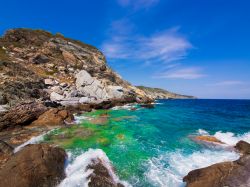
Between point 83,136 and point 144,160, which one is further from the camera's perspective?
point 83,136

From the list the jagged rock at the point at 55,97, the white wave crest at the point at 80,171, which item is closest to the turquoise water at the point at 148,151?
the white wave crest at the point at 80,171

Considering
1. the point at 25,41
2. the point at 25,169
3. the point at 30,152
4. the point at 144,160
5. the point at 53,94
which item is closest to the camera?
the point at 25,169

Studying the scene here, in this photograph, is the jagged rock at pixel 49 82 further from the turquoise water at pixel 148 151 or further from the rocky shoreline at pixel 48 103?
the turquoise water at pixel 148 151

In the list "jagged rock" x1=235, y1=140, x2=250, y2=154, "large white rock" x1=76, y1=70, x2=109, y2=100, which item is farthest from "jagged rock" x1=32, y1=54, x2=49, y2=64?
"jagged rock" x1=235, y1=140, x2=250, y2=154

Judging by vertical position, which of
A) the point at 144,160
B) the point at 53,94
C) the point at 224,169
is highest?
the point at 53,94

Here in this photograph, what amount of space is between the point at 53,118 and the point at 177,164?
66.0 ft

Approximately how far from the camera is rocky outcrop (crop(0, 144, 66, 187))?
33.3ft

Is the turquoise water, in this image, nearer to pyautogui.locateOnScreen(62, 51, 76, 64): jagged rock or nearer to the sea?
the sea

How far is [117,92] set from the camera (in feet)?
226

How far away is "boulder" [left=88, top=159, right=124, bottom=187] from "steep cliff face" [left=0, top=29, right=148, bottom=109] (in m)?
30.7

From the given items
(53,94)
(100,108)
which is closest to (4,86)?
(53,94)

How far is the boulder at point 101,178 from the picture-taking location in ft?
36.1

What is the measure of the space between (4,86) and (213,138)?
37817 millimetres

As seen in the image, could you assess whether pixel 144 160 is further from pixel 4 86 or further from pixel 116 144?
pixel 4 86
